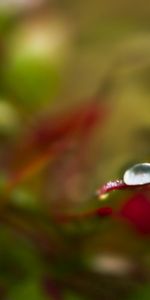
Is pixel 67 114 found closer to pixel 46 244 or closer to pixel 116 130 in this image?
pixel 116 130

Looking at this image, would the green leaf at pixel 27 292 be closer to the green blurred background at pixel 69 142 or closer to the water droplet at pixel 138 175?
the green blurred background at pixel 69 142

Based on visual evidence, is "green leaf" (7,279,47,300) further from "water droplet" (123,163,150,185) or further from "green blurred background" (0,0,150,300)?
"water droplet" (123,163,150,185)

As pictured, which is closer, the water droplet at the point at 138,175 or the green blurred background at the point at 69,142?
the water droplet at the point at 138,175

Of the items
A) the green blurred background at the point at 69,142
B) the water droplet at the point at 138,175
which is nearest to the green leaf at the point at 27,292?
the green blurred background at the point at 69,142

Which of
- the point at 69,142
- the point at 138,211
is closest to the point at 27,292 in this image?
the point at 138,211

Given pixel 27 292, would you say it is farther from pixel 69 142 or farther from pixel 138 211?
pixel 69 142

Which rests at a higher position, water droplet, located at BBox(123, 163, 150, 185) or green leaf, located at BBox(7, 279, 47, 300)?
water droplet, located at BBox(123, 163, 150, 185)

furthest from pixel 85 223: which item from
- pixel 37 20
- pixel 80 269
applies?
pixel 37 20

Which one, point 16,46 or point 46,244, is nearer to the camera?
point 46,244

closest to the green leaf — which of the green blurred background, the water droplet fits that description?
the green blurred background
